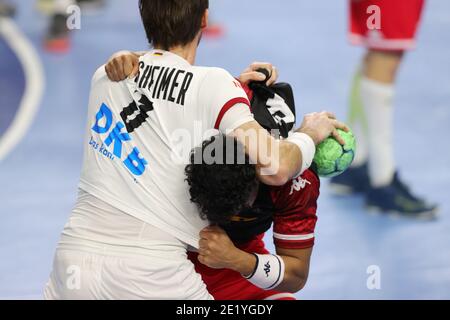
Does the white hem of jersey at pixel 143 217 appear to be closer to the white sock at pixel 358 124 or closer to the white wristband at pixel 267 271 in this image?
the white wristband at pixel 267 271

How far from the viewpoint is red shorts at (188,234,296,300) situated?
3.56 metres

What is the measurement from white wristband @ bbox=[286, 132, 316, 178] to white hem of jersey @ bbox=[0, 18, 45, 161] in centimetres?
375

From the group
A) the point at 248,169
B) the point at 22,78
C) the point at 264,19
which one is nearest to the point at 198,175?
the point at 248,169

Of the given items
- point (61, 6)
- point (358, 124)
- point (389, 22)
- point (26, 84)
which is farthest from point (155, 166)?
point (61, 6)

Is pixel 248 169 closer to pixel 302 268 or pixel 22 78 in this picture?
pixel 302 268

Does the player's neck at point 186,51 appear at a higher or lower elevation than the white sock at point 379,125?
higher

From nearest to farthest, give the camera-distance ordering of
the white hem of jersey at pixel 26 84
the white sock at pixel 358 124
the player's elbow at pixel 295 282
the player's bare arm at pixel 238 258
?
1. the player's bare arm at pixel 238 258
2. the player's elbow at pixel 295 282
3. the white sock at pixel 358 124
4. the white hem of jersey at pixel 26 84

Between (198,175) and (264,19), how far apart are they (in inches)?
247

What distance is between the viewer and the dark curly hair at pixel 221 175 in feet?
9.89

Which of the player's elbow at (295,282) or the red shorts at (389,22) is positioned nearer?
the player's elbow at (295,282)

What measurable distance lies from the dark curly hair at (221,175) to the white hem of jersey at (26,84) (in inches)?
147

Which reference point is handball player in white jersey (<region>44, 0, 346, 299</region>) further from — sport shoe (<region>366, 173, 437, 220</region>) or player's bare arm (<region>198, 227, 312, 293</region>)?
sport shoe (<region>366, 173, 437, 220</region>)

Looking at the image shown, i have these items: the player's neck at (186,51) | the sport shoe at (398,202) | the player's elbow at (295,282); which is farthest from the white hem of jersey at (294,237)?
the sport shoe at (398,202)

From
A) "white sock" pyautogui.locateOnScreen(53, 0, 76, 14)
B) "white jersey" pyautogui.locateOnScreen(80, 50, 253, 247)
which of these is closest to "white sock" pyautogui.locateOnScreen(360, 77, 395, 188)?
"white jersey" pyautogui.locateOnScreen(80, 50, 253, 247)
